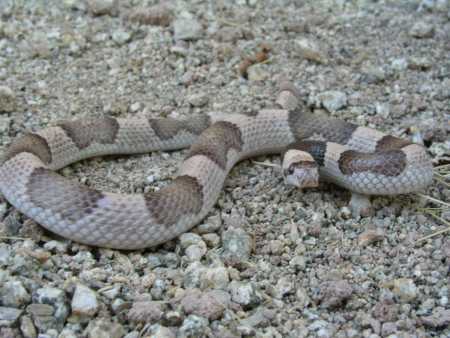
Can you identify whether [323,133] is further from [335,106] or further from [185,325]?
[185,325]

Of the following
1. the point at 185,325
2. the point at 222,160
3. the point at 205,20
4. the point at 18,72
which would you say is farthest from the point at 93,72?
the point at 185,325

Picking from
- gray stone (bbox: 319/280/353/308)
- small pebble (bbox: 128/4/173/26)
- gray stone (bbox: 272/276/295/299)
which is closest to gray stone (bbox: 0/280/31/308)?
gray stone (bbox: 272/276/295/299)

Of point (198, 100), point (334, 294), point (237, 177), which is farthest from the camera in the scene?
point (198, 100)

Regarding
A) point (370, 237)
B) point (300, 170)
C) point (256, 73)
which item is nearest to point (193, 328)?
point (370, 237)

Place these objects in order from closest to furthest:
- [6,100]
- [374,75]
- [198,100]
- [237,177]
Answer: [237,177], [6,100], [198,100], [374,75]

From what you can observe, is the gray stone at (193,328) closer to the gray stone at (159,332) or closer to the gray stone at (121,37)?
the gray stone at (159,332)

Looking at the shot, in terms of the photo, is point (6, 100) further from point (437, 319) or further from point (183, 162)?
point (437, 319)

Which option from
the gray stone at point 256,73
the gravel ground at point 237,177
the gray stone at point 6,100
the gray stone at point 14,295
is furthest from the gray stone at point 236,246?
the gray stone at point 6,100
